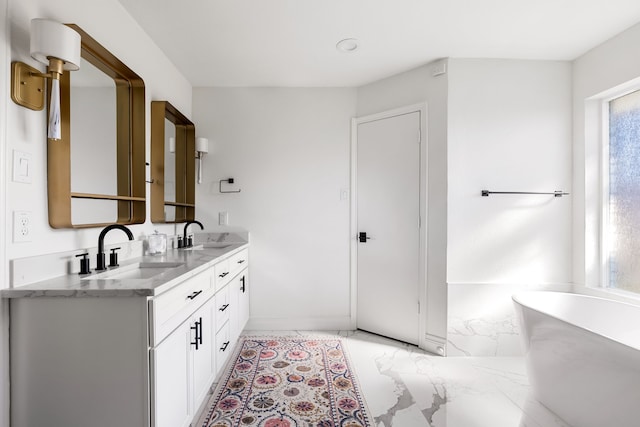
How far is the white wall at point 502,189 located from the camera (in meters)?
2.52

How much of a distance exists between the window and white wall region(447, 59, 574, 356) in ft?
0.84

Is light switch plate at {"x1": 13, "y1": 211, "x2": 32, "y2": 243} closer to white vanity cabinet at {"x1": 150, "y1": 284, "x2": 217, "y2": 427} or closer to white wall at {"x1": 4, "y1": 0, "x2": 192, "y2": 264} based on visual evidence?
white wall at {"x1": 4, "y1": 0, "x2": 192, "y2": 264}

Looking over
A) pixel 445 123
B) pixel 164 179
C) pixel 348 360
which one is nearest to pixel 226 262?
pixel 164 179

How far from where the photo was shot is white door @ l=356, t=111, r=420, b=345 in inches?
107

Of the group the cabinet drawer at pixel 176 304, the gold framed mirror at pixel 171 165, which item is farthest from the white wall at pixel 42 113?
the cabinet drawer at pixel 176 304

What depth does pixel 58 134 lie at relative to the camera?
1276mm

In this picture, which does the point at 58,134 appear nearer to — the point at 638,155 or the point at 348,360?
the point at 348,360

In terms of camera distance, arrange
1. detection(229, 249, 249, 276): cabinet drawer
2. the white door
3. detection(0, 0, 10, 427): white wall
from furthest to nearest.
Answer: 1. the white door
2. detection(229, 249, 249, 276): cabinet drawer
3. detection(0, 0, 10, 427): white wall

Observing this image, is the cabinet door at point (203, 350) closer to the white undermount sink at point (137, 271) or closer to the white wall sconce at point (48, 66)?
the white undermount sink at point (137, 271)

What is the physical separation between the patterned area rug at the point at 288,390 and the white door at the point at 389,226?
56cm

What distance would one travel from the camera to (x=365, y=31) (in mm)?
2148

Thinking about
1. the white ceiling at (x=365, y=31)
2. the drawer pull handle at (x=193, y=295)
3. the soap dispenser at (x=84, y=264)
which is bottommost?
the drawer pull handle at (x=193, y=295)

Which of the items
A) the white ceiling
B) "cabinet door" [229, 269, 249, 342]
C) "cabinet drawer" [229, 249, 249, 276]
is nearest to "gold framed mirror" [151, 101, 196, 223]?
the white ceiling

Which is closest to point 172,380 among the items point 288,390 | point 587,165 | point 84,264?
point 84,264
